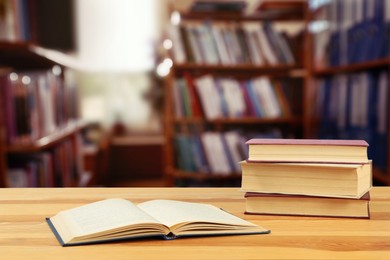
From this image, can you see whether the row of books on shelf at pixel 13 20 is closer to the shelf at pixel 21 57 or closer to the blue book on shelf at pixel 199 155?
the shelf at pixel 21 57

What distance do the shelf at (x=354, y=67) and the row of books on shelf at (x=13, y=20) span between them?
5.43 ft

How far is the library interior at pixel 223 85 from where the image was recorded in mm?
2363

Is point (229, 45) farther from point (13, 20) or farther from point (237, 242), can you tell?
point (237, 242)

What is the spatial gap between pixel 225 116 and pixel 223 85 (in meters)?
0.19

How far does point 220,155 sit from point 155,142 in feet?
7.63

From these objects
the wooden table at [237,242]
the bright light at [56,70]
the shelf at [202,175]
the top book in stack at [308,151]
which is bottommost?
the shelf at [202,175]

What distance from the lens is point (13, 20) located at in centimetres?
253

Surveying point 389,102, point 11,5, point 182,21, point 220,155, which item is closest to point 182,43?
point 182,21

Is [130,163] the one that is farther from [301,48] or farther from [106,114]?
[301,48]

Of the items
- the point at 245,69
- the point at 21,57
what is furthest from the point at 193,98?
the point at 21,57

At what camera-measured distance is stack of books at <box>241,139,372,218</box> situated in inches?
36.0

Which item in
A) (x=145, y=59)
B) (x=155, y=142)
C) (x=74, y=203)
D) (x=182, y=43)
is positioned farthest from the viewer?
(x=145, y=59)

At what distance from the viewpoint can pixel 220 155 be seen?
10.4 ft

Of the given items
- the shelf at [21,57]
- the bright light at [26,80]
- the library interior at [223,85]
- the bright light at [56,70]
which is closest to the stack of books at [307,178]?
the library interior at [223,85]
